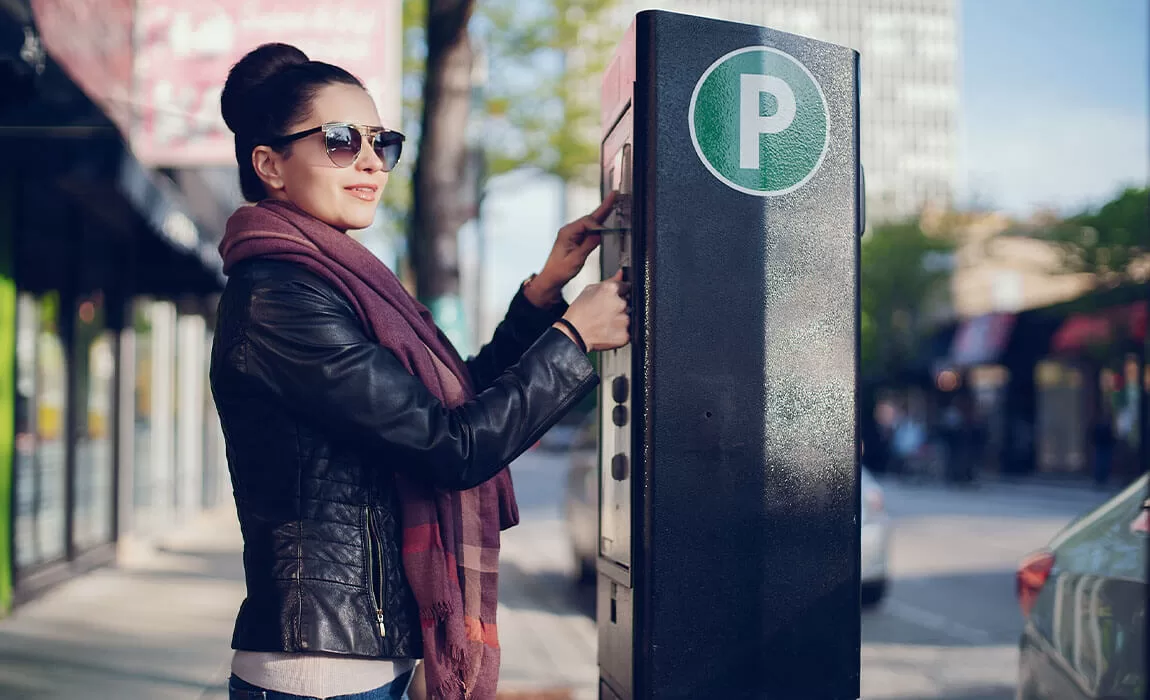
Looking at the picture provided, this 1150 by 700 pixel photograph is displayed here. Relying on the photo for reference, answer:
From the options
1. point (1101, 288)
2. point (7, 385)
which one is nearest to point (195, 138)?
point (7, 385)

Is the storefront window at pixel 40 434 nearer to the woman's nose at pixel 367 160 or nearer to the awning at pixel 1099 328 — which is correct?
the woman's nose at pixel 367 160

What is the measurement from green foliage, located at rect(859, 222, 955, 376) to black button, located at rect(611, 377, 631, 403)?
129ft

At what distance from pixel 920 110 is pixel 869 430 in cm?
10589

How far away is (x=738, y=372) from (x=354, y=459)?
25.2 inches

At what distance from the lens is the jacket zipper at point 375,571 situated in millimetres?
1842

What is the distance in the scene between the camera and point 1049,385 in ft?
104

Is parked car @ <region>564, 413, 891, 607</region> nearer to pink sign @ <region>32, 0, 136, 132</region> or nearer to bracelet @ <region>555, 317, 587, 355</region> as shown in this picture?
pink sign @ <region>32, 0, 136, 132</region>

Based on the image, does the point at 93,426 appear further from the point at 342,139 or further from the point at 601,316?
the point at 601,316

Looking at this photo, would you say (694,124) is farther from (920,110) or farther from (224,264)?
(920,110)

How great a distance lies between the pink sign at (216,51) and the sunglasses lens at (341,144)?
5.78 meters

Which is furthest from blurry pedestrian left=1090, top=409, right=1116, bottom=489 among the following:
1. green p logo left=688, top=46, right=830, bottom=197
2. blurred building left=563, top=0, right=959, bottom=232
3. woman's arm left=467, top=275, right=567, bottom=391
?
blurred building left=563, top=0, right=959, bottom=232

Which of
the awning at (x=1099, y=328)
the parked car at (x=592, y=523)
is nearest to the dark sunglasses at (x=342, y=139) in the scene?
the parked car at (x=592, y=523)

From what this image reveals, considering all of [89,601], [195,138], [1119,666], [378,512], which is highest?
[195,138]

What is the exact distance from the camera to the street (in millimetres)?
6812
